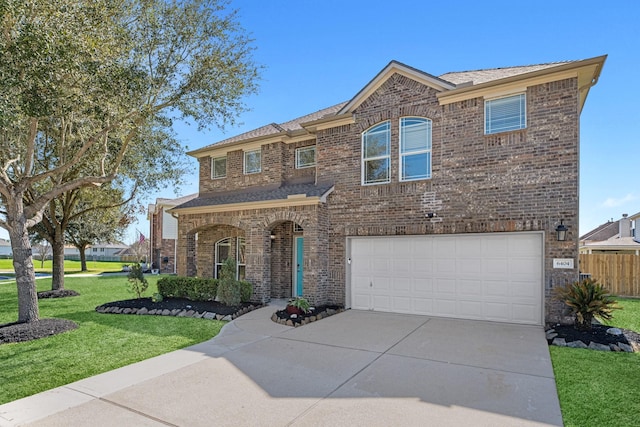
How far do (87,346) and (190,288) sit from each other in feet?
17.0

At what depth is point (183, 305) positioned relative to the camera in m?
11.5

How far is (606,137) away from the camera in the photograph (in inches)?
500

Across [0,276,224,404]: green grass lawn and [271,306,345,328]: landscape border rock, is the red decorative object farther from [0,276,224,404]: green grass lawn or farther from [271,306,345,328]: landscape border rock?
[0,276,224,404]: green grass lawn

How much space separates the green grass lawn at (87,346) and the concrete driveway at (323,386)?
0.49 metres

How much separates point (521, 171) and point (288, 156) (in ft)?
26.2

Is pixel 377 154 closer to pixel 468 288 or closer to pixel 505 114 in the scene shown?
pixel 505 114

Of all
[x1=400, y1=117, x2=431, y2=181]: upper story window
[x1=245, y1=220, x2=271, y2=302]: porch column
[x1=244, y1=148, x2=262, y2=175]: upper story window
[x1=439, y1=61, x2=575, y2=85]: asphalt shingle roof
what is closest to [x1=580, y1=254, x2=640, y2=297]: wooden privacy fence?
[x1=439, y1=61, x2=575, y2=85]: asphalt shingle roof

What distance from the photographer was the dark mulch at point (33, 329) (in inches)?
310

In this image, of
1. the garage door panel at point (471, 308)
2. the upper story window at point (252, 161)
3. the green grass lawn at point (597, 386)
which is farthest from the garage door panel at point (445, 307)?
the upper story window at point (252, 161)

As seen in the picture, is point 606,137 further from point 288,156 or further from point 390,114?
point 288,156

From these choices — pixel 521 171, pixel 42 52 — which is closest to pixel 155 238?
pixel 42 52

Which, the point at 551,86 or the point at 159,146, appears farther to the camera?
the point at 159,146

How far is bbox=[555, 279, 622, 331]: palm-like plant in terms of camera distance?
303 inches

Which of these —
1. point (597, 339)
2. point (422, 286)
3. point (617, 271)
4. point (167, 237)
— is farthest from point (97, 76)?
point (167, 237)
